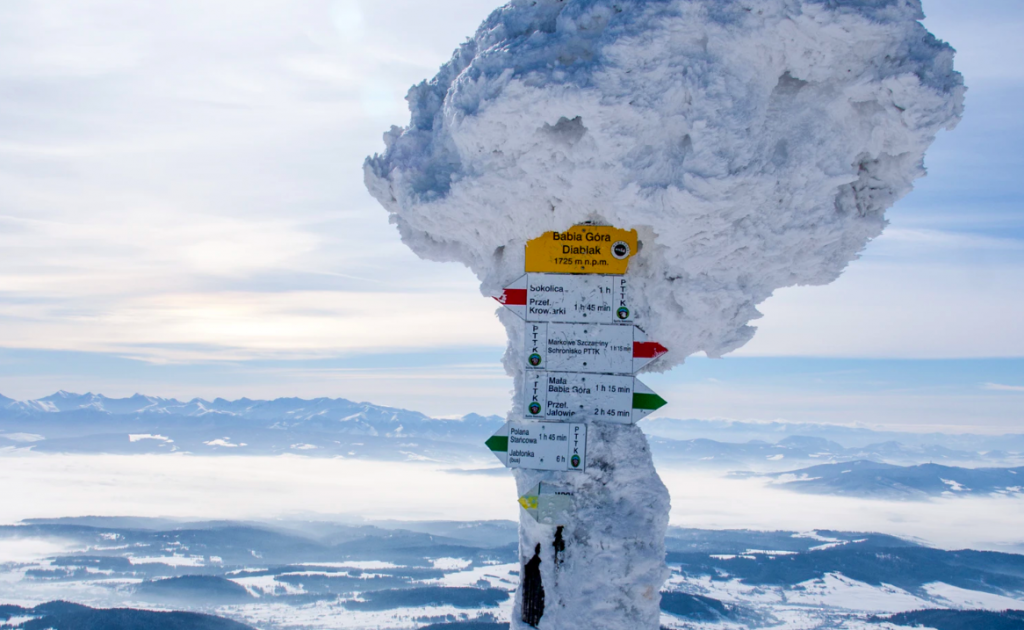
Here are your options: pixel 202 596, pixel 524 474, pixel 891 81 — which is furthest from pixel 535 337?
pixel 202 596

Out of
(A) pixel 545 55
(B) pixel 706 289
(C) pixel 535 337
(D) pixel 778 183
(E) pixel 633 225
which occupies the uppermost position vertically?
(A) pixel 545 55

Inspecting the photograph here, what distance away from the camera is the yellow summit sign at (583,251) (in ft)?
12.6

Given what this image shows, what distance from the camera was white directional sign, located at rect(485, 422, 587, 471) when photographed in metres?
3.82

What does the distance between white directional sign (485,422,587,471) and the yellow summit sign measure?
2.99ft

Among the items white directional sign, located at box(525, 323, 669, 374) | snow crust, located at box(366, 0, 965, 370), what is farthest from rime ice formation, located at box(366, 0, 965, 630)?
white directional sign, located at box(525, 323, 669, 374)

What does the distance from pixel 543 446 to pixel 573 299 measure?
873 millimetres

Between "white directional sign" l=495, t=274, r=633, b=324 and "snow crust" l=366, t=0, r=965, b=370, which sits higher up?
"snow crust" l=366, t=0, r=965, b=370

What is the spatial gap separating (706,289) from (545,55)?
1.55 m

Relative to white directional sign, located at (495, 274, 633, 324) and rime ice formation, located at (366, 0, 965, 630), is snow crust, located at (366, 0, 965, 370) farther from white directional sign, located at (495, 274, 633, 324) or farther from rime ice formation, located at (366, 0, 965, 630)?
white directional sign, located at (495, 274, 633, 324)

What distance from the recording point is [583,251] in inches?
152

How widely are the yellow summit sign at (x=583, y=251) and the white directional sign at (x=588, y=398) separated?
2.03 feet

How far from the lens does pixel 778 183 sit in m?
3.51

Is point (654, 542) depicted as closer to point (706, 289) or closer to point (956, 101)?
point (706, 289)

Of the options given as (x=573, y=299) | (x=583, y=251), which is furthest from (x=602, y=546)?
(x=583, y=251)
